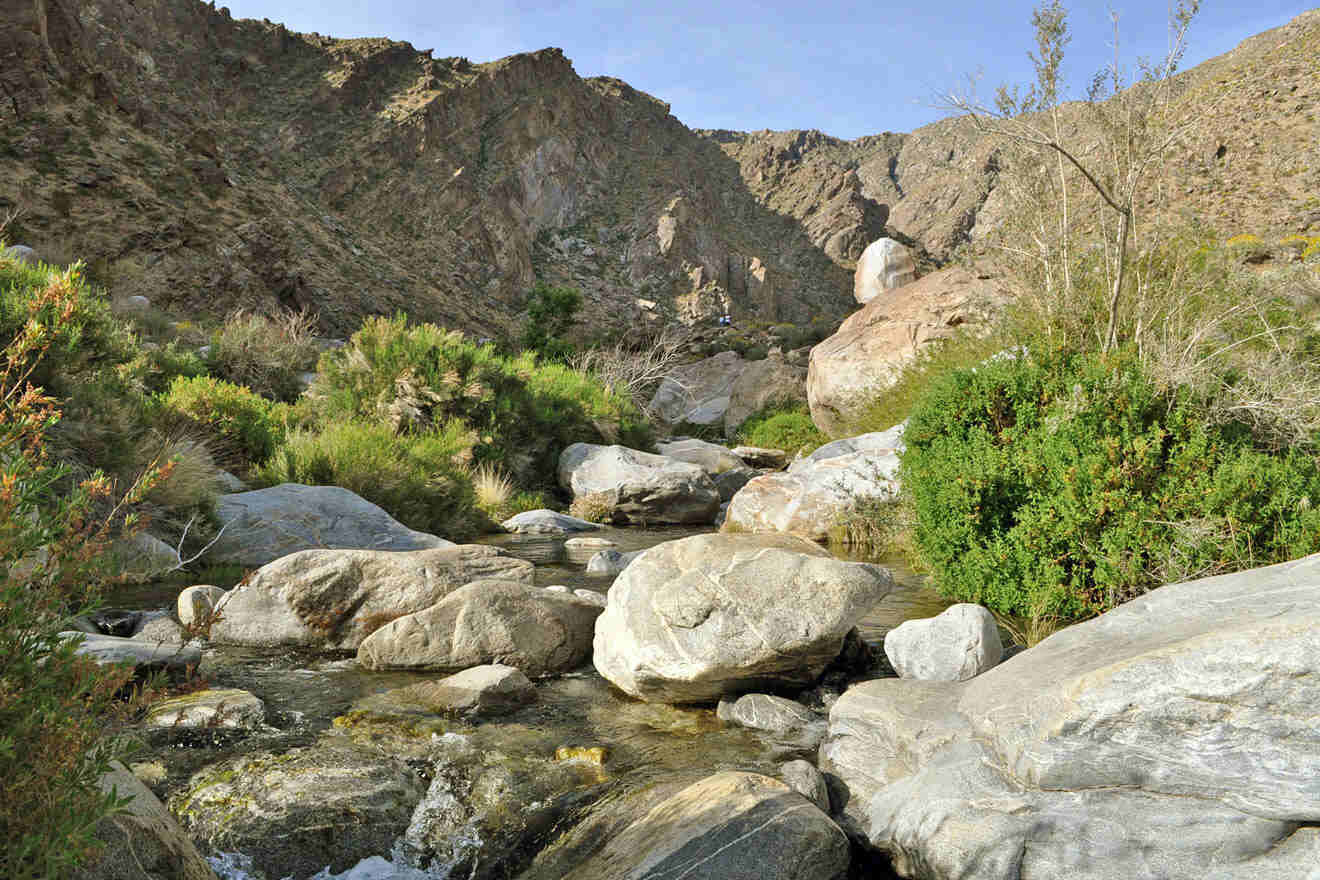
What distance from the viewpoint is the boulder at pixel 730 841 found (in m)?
2.94

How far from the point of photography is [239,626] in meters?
5.63

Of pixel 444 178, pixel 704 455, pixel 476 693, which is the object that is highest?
pixel 444 178

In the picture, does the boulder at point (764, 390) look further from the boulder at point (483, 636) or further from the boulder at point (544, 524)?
the boulder at point (483, 636)

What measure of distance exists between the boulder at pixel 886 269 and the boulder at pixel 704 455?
15.7ft

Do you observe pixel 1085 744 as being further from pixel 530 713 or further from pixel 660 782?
pixel 530 713

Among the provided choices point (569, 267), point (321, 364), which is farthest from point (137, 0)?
point (321, 364)

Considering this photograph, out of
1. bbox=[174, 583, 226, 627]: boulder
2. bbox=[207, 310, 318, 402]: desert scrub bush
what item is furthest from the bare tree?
bbox=[207, 310, 318, 402]: desert scrub bush

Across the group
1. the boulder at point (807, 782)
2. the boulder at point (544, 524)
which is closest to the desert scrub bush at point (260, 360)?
the boulder at point (544, 524)

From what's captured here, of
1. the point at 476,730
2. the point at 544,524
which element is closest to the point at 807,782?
the point at 476,730

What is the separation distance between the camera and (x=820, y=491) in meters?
9.57

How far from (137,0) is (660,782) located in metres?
56.4

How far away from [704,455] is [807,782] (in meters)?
13.0

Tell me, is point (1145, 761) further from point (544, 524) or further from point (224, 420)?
point (224, 420)

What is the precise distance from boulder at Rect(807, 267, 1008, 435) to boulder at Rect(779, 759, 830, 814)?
29.9 feet
